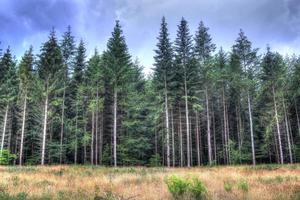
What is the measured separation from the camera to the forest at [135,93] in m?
27.2

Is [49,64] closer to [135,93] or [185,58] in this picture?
[135,93]

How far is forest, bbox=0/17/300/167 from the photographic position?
1071 inches

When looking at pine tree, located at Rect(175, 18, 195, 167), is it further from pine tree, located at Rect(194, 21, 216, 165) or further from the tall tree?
the tall tree

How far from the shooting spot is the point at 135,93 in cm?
3309

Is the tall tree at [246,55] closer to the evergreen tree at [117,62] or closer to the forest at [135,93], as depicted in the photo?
the forest at [135,93]

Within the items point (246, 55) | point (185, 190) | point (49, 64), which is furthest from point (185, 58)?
point (185, 190)

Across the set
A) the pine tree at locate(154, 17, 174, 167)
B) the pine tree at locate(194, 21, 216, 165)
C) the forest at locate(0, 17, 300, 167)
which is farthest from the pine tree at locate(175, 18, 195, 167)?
the pine tree at locate(194, 21, 216, 165)

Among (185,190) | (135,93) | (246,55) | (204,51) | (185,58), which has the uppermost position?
(204,51)

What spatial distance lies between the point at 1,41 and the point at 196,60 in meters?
25.5

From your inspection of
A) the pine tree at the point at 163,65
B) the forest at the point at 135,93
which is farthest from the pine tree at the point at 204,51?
the pine tree at the point at 163,65

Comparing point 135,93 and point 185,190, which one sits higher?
point 135,93

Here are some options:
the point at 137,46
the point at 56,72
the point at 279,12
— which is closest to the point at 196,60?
the point at 56,72

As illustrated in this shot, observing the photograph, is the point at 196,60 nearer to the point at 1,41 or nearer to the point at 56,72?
the point at 56,72

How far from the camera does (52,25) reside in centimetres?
2758
